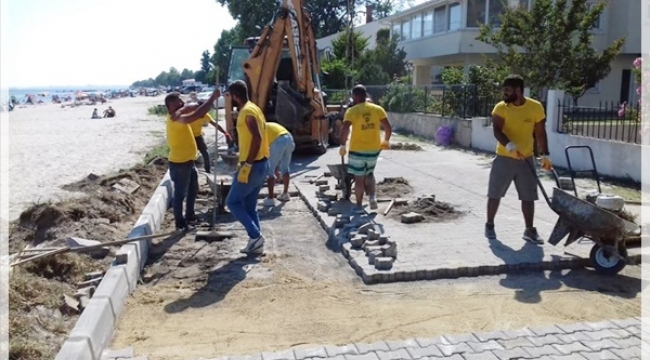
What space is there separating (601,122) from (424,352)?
10.7 m

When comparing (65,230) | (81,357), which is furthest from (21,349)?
(65,230)

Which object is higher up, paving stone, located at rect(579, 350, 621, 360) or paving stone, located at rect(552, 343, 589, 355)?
paving stone, located at rect(552, 343, 589, 355)

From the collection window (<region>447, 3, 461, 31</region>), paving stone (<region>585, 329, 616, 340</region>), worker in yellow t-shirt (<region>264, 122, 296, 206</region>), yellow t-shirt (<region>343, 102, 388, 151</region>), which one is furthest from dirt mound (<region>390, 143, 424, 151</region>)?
paving stone (<region>585, 329, 616, 340</region>)

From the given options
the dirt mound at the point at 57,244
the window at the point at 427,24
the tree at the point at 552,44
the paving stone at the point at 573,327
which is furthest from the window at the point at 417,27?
the paving stone at the point at 573,327

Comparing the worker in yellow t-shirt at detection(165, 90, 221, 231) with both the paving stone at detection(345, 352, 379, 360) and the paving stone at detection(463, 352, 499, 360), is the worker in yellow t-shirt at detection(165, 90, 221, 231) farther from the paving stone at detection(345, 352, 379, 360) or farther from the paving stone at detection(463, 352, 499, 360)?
the paving stone at detection(463, 352, 499, 360)

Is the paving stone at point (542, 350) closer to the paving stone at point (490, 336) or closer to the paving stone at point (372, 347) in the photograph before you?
the paving stone at point (490, 336)

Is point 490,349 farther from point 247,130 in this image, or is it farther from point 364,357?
point 247,130

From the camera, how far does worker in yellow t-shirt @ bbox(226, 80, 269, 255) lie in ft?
21.2

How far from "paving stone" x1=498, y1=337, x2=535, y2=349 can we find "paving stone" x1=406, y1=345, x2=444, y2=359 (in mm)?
511

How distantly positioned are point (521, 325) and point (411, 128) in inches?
702

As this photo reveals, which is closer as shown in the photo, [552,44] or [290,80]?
[552,44]

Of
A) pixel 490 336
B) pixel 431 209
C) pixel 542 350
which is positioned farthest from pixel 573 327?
pixel 431 209

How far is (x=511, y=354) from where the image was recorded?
13.9 ft

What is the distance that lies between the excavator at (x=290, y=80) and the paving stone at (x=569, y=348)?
33.7 ft
